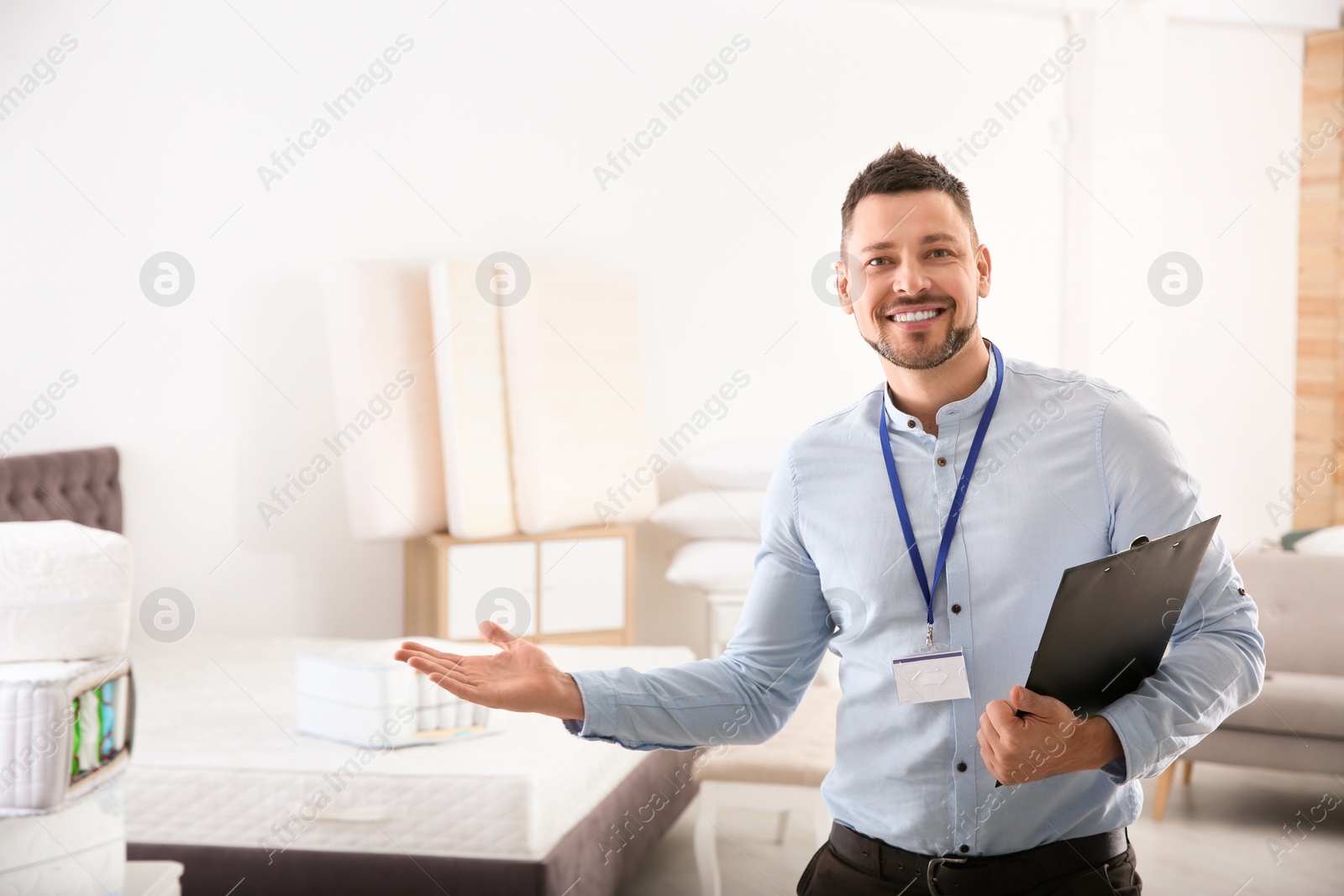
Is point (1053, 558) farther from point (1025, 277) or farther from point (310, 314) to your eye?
point (1025, 277)

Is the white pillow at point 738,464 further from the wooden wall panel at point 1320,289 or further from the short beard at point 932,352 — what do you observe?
the short beard at point 932,352

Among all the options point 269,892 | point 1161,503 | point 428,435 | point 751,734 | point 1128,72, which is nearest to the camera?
point 1161,503

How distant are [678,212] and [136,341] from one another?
2.06 metres

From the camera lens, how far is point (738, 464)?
13.0 feet

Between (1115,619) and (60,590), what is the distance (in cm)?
156

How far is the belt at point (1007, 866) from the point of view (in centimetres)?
117

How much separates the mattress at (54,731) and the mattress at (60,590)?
0.09ft

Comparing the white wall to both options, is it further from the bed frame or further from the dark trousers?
the dark trousers

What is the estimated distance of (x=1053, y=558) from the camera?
1193mm

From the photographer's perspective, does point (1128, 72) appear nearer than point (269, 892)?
No

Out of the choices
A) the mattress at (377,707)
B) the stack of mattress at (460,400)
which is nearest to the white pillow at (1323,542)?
the stack of mattress at (460,400)

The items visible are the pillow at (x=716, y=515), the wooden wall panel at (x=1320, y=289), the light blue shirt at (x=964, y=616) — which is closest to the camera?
the light blue shirt at (x=964, y=616)

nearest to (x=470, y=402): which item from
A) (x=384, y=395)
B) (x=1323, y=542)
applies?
(x=384, y=395)

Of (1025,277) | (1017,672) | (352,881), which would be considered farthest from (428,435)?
(1017,672)
